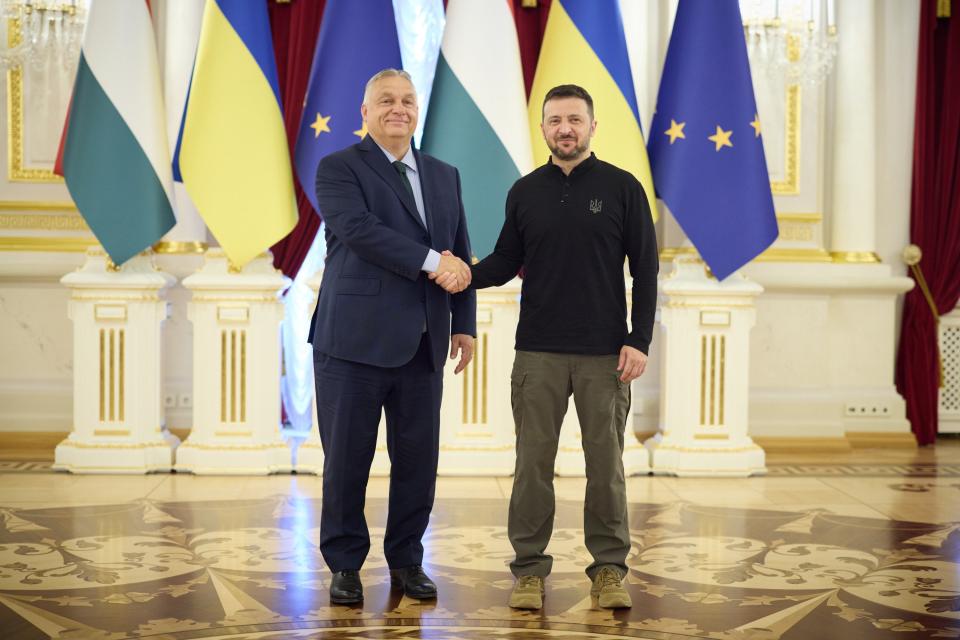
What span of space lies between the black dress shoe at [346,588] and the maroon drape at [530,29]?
3758 mm

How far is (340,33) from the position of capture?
5.29 metres

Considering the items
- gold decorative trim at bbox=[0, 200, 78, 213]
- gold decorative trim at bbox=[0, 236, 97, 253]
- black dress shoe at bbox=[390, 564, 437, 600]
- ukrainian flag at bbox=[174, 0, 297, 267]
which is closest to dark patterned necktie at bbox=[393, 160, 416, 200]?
black dress shoe at bbox=[390, 564, 437, 600]

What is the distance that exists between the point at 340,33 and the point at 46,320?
249cm

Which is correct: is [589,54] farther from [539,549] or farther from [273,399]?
[539,549]

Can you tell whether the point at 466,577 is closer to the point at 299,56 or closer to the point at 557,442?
the point at 557,442

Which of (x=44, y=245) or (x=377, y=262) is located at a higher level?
(x=44, y=245)

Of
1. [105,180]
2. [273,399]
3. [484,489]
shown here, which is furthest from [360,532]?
[105,180]

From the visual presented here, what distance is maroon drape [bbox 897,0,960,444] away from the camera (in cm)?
669

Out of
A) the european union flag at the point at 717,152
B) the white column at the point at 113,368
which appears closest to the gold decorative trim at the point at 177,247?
the white column at the point at 113,368

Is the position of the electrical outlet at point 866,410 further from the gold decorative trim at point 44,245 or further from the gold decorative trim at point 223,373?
the gold decorative trim at point 44,245

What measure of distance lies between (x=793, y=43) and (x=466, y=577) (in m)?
4.29

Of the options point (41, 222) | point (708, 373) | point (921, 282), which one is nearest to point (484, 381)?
point (708, 373)

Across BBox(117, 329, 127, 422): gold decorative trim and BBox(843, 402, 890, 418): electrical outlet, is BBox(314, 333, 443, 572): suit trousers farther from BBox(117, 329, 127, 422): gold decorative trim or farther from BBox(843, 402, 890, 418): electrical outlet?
BBox(843, 402, 890, 418): electrical outlet

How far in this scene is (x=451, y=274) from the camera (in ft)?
10.4
